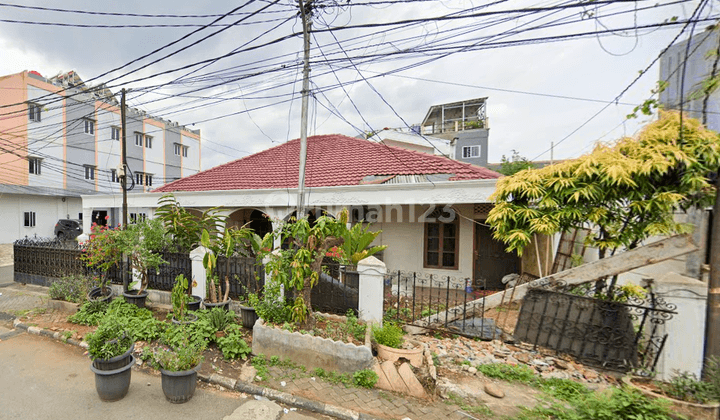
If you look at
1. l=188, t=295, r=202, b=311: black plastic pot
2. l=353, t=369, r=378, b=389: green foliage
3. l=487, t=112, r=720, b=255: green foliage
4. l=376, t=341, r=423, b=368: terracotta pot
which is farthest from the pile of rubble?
l=188, t=295, r=202, b=311: black plastic pot

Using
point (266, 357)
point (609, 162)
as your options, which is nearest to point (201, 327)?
point (266, 357)

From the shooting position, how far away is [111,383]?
10.7ft

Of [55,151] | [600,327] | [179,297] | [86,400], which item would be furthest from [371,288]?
[55,151]

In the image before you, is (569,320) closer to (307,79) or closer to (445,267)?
(445,267)

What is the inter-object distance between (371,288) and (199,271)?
4027 mm

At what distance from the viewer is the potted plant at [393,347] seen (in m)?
3.87

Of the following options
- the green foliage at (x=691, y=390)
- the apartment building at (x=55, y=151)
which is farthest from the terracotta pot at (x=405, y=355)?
the apartment building at (x=55, y=151)

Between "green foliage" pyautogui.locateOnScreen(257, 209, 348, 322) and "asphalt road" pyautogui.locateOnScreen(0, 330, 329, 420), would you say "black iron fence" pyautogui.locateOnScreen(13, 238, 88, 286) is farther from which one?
"green foliage" pyautogui.locateOnScreen(257, 209, 348, 322)

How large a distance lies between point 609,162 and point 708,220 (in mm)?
1737

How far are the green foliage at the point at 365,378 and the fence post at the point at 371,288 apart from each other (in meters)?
1.01

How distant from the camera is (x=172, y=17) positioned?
5656 millimetres

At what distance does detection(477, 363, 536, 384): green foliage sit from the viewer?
382 cm

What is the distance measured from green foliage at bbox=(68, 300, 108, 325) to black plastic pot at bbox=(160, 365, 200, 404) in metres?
3.28

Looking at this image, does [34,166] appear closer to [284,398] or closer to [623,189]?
[284,398]
